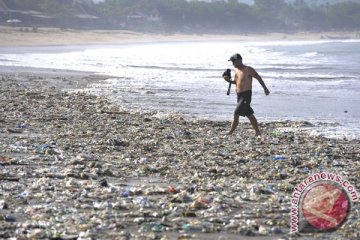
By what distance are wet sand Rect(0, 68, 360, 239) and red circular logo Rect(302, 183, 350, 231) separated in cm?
10

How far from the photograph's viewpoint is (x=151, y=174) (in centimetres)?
853

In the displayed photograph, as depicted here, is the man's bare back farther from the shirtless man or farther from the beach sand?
the beach sand

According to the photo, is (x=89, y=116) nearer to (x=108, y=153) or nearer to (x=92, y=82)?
(x=108, y=153)

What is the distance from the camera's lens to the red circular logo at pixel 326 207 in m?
5.93

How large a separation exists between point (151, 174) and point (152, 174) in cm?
1

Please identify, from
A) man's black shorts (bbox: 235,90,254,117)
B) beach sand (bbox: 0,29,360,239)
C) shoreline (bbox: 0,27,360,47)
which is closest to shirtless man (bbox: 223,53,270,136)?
man's black shorts (bbox: 235,90,254,117)

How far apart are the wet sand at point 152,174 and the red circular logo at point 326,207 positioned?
96 millimetres

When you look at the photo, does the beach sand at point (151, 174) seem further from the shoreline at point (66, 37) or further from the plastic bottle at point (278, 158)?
the shoreline at point (66, 37)

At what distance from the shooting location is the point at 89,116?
48.3ft

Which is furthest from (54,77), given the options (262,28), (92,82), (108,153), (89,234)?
(262,28)

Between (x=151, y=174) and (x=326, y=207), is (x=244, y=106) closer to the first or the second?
(x=151, y=174)

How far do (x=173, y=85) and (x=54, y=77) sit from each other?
18.2 feet

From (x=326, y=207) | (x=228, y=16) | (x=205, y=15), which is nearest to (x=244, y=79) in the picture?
(x=326, y=207)

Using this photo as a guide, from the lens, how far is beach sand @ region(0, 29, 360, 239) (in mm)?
6008
